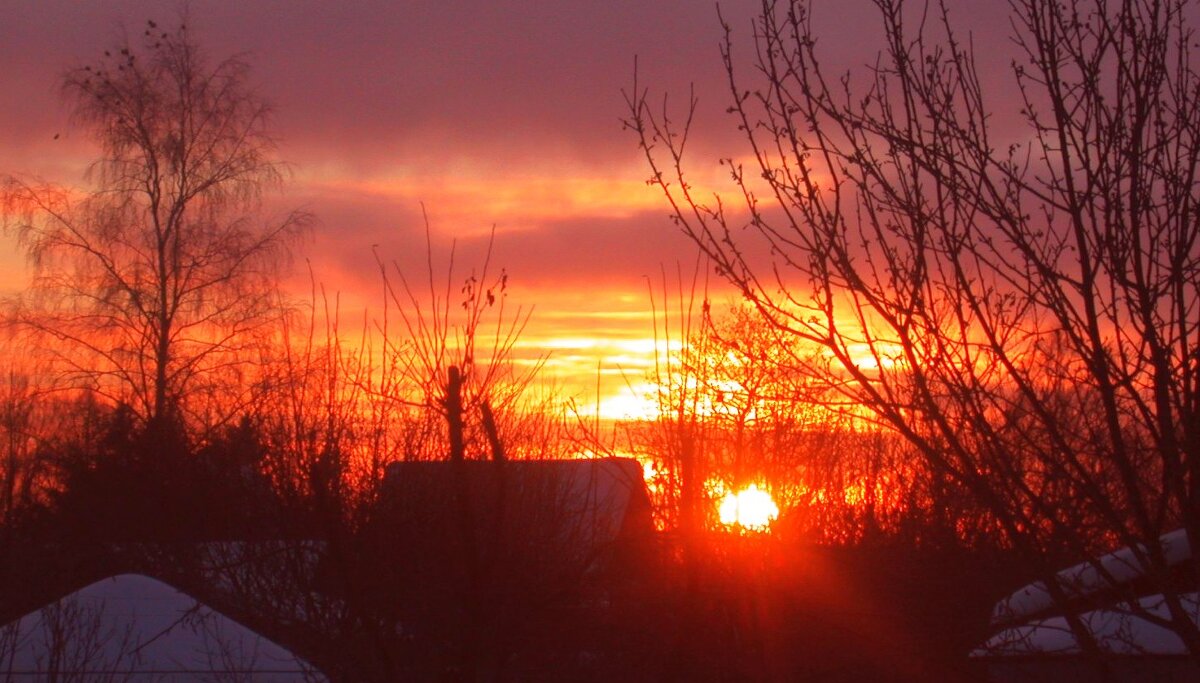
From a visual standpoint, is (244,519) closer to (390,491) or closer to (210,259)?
(390,491)

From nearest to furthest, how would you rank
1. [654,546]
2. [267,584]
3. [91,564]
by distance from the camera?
[654,546] < [267,584] < [91,564]

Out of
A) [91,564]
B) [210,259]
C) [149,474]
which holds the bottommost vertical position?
[91,564]

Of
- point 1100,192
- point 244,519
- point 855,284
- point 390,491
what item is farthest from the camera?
point 244,519

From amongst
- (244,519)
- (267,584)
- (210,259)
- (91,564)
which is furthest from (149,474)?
(267,584)

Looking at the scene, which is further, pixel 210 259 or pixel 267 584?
Answer: pixel 210 259

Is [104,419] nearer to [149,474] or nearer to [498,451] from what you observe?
[149,474]

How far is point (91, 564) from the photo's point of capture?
19516 millimetres

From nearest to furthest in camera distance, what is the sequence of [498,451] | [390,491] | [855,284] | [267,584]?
1. [855,284]
2. [498,451]
3. [390,491]
4. [267,584]

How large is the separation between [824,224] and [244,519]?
10978 millimetres

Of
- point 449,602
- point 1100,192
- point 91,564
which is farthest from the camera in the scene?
point 91,564

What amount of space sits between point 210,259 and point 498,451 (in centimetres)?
1688

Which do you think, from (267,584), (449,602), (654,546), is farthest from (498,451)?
(267,584)

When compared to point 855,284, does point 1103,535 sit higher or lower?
lower

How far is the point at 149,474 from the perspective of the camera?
18.3m
